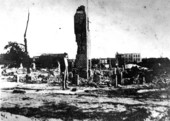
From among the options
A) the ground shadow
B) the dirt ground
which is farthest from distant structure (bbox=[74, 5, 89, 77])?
the ground shadow

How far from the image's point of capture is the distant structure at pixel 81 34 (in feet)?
60.6

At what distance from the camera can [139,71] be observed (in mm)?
17438

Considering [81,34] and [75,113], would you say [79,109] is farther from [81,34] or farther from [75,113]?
[81,34]

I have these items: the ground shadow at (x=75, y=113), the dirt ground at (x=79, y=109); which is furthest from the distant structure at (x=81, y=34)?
the ground shadow at (x=75, y=113)

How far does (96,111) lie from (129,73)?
40.3 ft

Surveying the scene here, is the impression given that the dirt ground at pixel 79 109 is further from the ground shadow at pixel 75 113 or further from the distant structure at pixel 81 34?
the distant structure at pixel 81 34

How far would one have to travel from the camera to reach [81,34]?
61.2 ft

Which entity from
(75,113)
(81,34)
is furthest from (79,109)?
(81,34)

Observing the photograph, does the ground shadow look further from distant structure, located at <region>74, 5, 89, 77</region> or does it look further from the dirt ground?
distant structure, located at <region>74, 5, 89, 77</region>

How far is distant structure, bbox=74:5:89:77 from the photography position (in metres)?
18.5

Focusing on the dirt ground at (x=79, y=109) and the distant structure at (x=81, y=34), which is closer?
the dirt ground at (x=79, y=109)

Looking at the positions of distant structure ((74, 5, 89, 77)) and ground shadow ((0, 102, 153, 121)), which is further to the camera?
distant structure ((74, 5, 89, 77))

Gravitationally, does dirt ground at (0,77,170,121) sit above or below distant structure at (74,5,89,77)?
below

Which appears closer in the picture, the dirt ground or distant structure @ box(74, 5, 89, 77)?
the dirt ground
